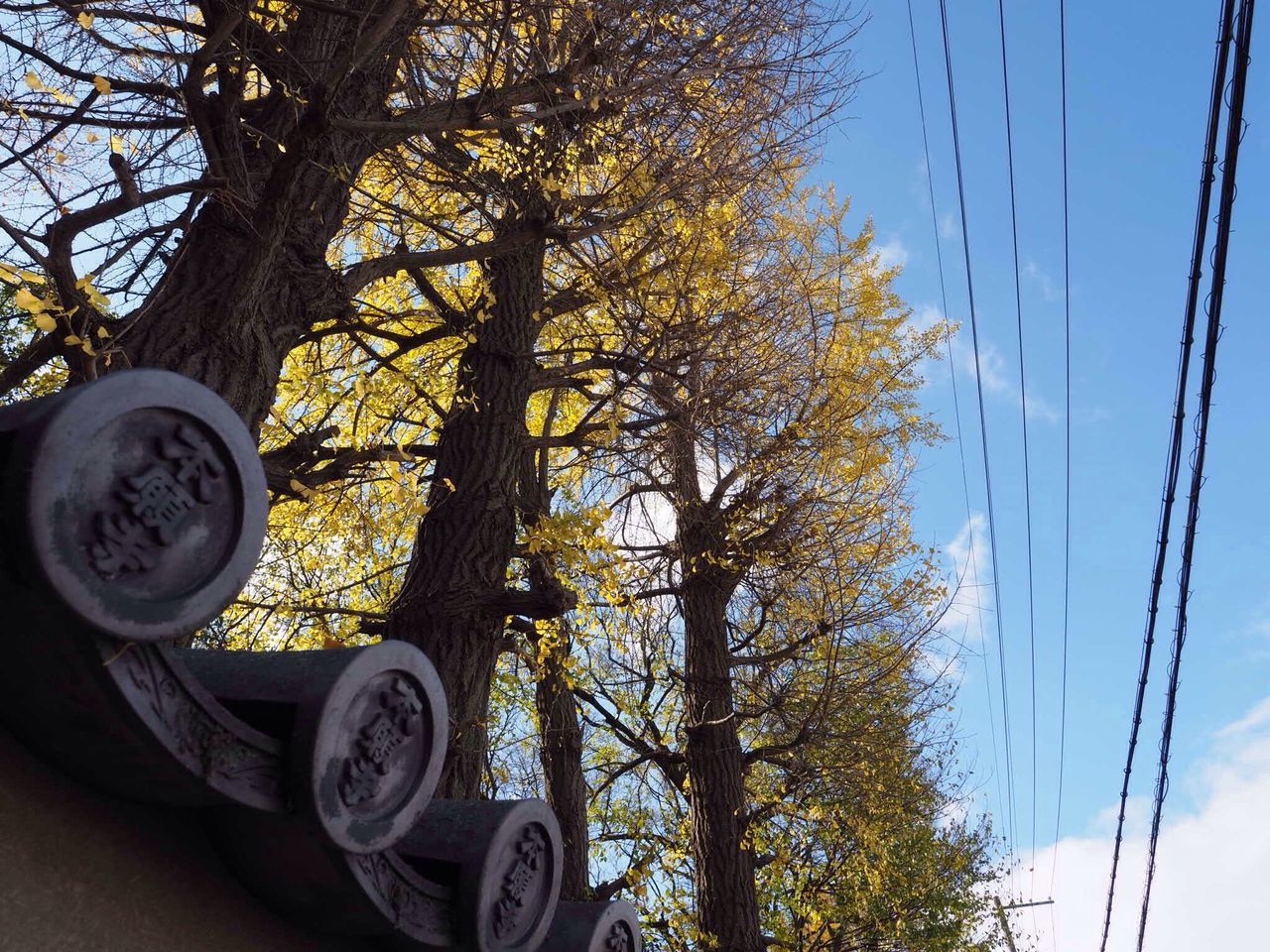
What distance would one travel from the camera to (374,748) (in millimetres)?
1930

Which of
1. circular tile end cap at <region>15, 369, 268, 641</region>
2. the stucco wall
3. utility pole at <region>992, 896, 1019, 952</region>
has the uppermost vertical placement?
utility pole at <region>992, 896, 1019, 952</region>

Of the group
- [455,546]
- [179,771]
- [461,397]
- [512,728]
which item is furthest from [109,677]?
[512,728]

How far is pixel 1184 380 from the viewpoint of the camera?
663 cm

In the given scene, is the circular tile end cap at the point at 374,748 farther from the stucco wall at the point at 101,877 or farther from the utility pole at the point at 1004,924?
the utility pole at the point at 1004,924

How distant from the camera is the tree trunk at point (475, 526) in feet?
16.6

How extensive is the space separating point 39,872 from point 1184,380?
6.90 metres

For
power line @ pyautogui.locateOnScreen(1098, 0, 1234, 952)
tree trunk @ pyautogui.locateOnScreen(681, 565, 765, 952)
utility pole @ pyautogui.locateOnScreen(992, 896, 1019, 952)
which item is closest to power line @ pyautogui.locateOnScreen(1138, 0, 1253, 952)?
power line @ pyautogui.locateOnScreen(1098, 0, 1234, 952)

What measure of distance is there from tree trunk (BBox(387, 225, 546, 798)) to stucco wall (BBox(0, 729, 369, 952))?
8.82 feet

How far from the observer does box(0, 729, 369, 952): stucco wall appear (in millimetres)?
1680

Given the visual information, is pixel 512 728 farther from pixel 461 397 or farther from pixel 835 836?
pixel 461 397

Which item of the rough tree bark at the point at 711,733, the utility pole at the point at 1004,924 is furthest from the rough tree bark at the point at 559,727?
the utility pole at the point at 1004,924

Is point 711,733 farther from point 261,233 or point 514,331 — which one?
point 261,233

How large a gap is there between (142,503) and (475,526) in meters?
4.03

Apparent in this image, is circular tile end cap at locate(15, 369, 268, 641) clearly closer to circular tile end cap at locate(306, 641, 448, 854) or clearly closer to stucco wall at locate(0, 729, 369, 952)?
circular tile end cap at locate(306, 641, 448, 854)
